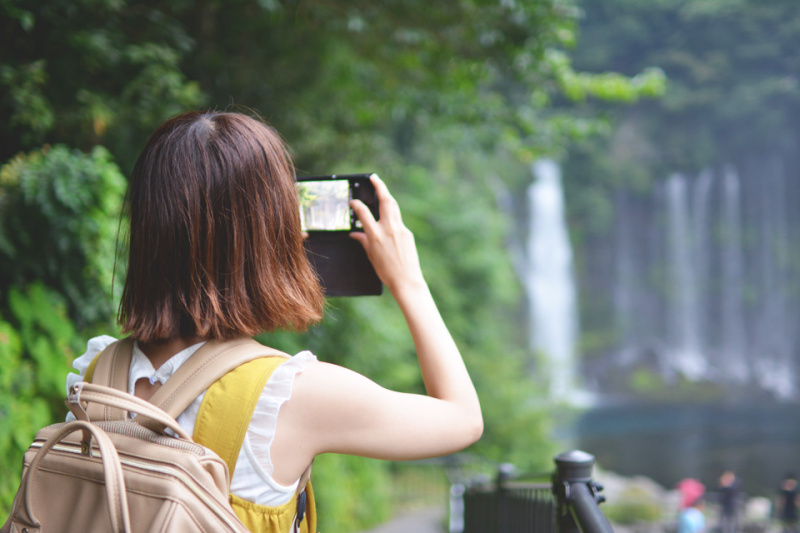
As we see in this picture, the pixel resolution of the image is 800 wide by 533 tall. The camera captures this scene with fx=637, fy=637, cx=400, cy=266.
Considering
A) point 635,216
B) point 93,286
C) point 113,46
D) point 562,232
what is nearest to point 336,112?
point 113,46

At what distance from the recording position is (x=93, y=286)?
10.5 feet

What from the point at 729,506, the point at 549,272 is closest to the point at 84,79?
the point at 729,506

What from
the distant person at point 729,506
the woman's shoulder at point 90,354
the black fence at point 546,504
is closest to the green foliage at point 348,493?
the black fence at point 546,504

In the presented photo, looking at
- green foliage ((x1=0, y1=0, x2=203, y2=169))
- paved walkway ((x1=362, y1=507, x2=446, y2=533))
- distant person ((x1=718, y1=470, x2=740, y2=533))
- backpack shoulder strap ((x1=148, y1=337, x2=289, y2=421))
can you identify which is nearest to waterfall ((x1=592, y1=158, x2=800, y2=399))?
paved walkway ((x1=362, y1=507, x2=446, y2=533))

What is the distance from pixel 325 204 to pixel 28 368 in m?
2.47

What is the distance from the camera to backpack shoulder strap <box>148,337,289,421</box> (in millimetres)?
838

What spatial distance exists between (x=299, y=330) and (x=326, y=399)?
154 millimetres

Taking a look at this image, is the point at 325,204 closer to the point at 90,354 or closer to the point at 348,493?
the point at 90,354

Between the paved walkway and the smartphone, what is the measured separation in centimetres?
810

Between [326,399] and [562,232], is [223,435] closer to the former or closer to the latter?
[326,399]

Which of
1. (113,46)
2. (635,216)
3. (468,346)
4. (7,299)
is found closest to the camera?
(7,299)

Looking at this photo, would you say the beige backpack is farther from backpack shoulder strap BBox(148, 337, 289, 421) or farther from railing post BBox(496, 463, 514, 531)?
railing post BBox(496, 463, 514, 531)

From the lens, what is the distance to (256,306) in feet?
3.04

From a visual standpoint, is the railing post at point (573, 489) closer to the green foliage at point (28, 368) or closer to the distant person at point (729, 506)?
the green foliage at point (28, 368)
